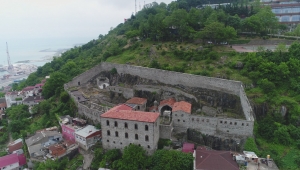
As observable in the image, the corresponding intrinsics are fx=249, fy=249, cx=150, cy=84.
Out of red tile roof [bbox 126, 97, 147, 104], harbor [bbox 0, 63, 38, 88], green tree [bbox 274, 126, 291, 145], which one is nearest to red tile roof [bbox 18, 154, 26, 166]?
red tile roof [bbox 126, 97, 147, 104]

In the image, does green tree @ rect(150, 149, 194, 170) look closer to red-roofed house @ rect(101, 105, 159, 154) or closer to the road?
red-roofed house @ rect(101, 105, 159, 154)

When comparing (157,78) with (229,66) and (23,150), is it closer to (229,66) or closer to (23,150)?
(229,66)

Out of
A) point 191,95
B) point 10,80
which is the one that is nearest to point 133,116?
point 191,95

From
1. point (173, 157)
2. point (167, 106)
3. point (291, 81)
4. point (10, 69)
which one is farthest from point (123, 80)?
point (10, 69)

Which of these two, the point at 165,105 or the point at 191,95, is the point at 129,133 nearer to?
the point at 165,105

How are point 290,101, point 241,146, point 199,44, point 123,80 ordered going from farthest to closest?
point 199,44 → point 123,80 → point 290,101 → point 241,146

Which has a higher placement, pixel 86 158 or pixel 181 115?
pixel 181 115
